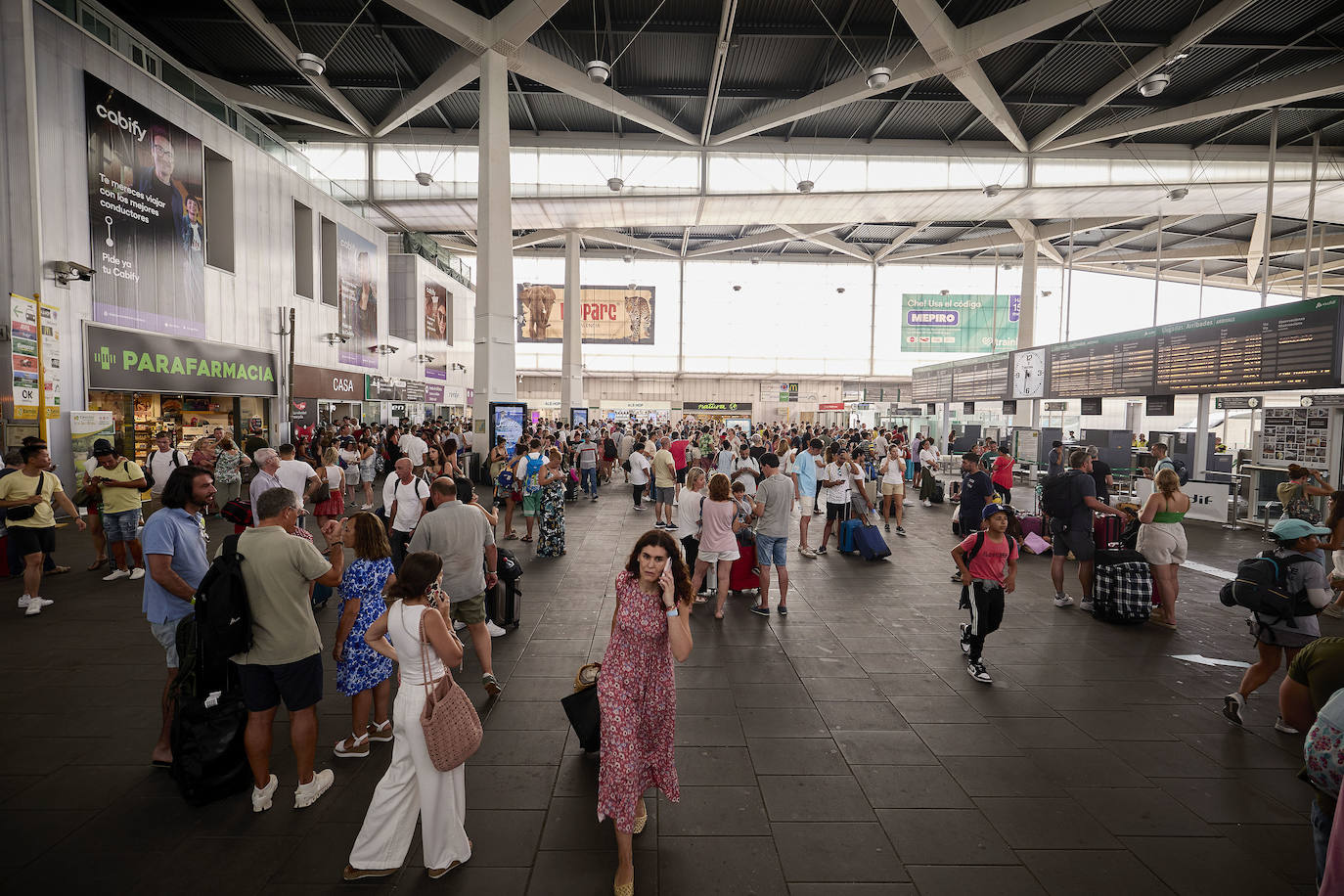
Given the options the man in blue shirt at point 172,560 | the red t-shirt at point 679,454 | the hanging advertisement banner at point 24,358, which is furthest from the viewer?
the red t-shirt at point 679,454

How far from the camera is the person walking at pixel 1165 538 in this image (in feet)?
19.4

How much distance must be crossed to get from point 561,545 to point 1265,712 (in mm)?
7464

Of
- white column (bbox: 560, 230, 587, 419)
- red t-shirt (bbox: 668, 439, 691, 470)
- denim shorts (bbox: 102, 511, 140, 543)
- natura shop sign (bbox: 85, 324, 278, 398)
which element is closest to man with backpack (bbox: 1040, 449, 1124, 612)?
red t-shirt (bbox: 668, 439, 691, 470)

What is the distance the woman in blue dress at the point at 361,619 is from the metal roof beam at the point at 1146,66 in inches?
656

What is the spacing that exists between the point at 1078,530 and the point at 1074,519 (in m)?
0.12

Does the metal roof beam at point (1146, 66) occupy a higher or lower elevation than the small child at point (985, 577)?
higher

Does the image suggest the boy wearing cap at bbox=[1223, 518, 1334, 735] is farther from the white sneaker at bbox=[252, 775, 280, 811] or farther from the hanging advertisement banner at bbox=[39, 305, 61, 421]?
the hanging advertisement banner at bbox=[39, 305, 61, 421]

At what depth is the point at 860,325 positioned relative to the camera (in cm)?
3628

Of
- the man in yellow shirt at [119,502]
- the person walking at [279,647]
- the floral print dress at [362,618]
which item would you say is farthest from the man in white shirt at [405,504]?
the man in yellow shirt at [119,502]

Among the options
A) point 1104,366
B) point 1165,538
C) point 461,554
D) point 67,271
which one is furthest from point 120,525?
point 1104,366

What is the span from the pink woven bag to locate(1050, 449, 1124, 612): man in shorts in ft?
21.6

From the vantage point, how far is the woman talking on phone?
7.98 ft

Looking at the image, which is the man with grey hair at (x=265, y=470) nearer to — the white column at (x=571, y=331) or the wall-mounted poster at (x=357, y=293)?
the wall-mounted poster at (x=357, y=293)

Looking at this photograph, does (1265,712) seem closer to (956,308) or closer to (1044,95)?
(1044,95)
